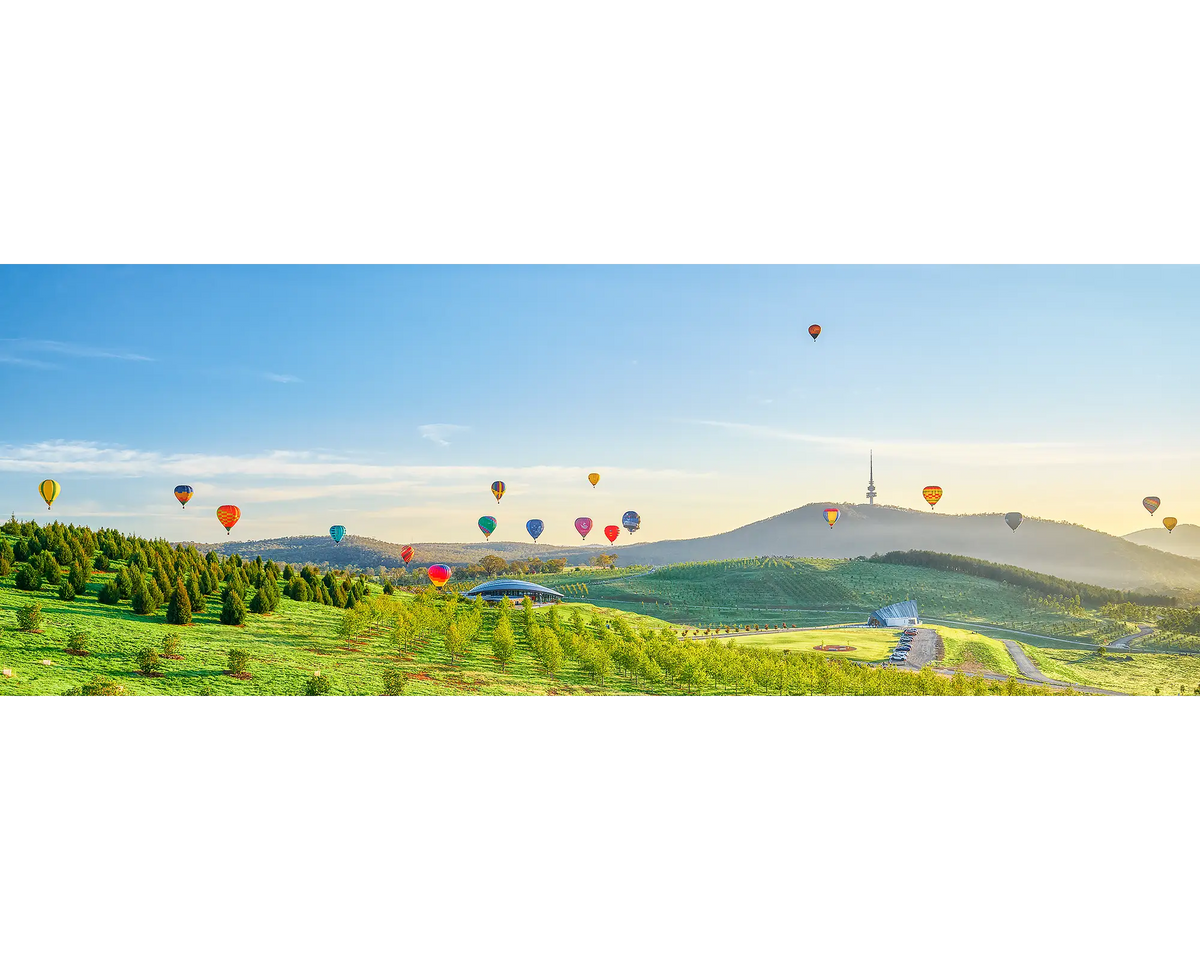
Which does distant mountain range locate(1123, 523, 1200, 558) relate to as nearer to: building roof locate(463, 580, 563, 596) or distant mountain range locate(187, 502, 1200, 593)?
distant mountain range locate(187, 502, 1200, 593)

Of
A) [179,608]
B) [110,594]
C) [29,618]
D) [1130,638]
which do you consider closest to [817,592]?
[1130,638]

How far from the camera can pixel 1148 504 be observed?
6230 mm

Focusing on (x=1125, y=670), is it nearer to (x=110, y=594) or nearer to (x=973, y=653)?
(x=973, y=653)

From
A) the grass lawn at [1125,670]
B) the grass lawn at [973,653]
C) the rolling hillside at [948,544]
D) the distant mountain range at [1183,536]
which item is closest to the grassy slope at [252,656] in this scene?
the rolling hillside at [948,544]

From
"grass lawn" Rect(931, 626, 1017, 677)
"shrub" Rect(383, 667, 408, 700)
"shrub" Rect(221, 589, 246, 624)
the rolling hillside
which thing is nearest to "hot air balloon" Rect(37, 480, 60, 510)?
"shrub" Rect(221, 589, 246, 624)

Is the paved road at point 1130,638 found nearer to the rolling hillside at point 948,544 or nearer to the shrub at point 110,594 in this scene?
the rolling hillside at point 948,544

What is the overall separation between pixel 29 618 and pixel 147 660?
1.82 m

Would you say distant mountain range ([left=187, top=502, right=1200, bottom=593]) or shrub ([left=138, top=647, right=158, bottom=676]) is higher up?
distant mountain range ([left=187, top=502, right=1200, bottom=593])

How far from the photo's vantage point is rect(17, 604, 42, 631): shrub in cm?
791

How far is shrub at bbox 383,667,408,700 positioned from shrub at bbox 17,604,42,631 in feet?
13.0

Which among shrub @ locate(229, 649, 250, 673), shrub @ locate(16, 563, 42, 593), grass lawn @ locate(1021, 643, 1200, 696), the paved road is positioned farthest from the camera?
the paved road
